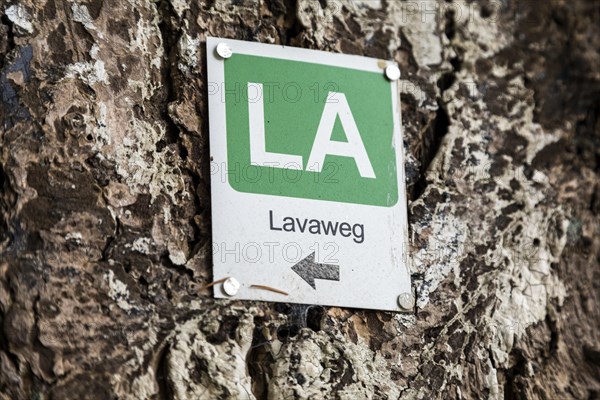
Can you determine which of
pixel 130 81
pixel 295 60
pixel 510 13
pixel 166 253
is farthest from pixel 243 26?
pixel 510 13

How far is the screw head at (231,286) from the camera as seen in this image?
1911 mm

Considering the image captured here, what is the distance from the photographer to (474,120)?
7.46ft

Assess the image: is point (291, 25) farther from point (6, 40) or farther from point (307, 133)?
point (6, 40)

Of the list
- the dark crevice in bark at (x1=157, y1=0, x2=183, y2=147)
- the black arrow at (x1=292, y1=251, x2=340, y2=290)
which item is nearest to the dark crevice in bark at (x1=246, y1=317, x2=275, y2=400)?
the black arrow at (x1=292, y1=251, x2=340, y2=290)

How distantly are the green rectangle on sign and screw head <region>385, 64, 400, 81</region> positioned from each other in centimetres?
6

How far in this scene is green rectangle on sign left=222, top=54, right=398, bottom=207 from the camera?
2006 mm

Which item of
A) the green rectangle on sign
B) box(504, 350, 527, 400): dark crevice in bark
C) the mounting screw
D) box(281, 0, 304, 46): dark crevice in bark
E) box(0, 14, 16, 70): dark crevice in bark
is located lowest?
box(504, 350, 527, 400): dark crevice in bark

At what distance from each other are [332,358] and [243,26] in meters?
0.64

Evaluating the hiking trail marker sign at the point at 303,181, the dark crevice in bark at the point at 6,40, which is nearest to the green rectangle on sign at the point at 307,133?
the hiking trail marker sign at the point at 303,181

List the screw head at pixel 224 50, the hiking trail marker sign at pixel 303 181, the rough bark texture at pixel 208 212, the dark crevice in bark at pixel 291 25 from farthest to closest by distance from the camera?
the dark crevice in bark at pixel 291 25, the screw head at pixel 224 50, the hiking trail marker sign at pixel 303 181, the rough bark texture at pixel 208 212

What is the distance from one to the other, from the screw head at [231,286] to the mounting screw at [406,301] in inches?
12.1

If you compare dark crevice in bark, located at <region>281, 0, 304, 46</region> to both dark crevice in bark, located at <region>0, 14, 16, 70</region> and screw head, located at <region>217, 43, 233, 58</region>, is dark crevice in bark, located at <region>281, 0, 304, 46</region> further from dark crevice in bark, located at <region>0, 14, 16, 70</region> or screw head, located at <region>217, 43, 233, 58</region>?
dark crevice in bark, located at <region>0, 14, 16, 70</region>

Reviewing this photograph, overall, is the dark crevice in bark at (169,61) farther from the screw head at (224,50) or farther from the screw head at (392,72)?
the screw head at (392,72)

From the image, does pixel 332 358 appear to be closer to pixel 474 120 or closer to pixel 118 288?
pixel 118 288
